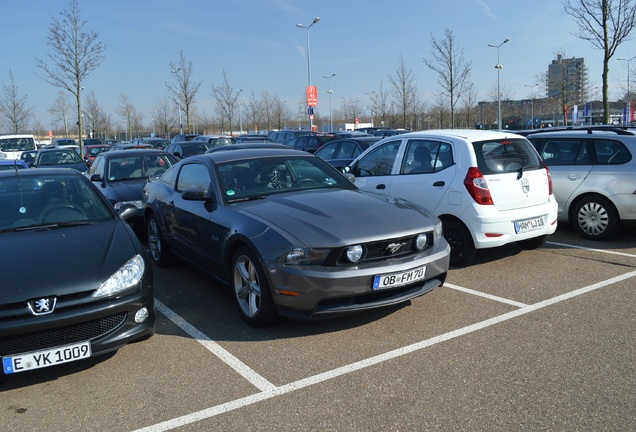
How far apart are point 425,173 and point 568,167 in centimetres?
273

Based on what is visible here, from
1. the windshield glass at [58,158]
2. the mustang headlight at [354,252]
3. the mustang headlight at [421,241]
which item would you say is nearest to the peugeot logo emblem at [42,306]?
the mustang headlight at [354,252]

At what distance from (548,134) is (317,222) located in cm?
586

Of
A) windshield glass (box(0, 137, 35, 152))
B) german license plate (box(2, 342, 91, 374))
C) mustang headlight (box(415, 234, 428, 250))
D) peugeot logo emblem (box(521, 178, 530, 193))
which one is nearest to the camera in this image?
german license plate (box(2, 342, 91, 374))

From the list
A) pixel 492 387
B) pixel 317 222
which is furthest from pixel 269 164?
pixel 492 387

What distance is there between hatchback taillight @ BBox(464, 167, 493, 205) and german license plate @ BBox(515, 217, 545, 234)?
1.56ft

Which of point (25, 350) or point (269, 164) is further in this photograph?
point (269, 164)

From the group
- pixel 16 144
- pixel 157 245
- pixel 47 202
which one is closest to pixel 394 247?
pixel 47 202

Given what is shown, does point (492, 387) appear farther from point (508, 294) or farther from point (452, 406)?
point (508, 294)

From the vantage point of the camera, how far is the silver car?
7.44 metres

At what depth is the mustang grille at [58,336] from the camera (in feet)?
11.7

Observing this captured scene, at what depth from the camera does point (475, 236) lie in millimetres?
6234

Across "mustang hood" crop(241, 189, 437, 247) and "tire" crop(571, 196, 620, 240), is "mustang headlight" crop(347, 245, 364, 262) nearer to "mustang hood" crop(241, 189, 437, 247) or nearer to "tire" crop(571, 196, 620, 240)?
"mustang hood" crop(241, 189, 437, 247)

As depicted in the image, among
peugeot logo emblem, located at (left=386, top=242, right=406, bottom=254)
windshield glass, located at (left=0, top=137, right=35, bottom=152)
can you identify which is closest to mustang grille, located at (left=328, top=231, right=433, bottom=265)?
peugeot logo emblem, located at (left=386, top=242, right=406, bottom=254)

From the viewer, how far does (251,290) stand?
4711mm
